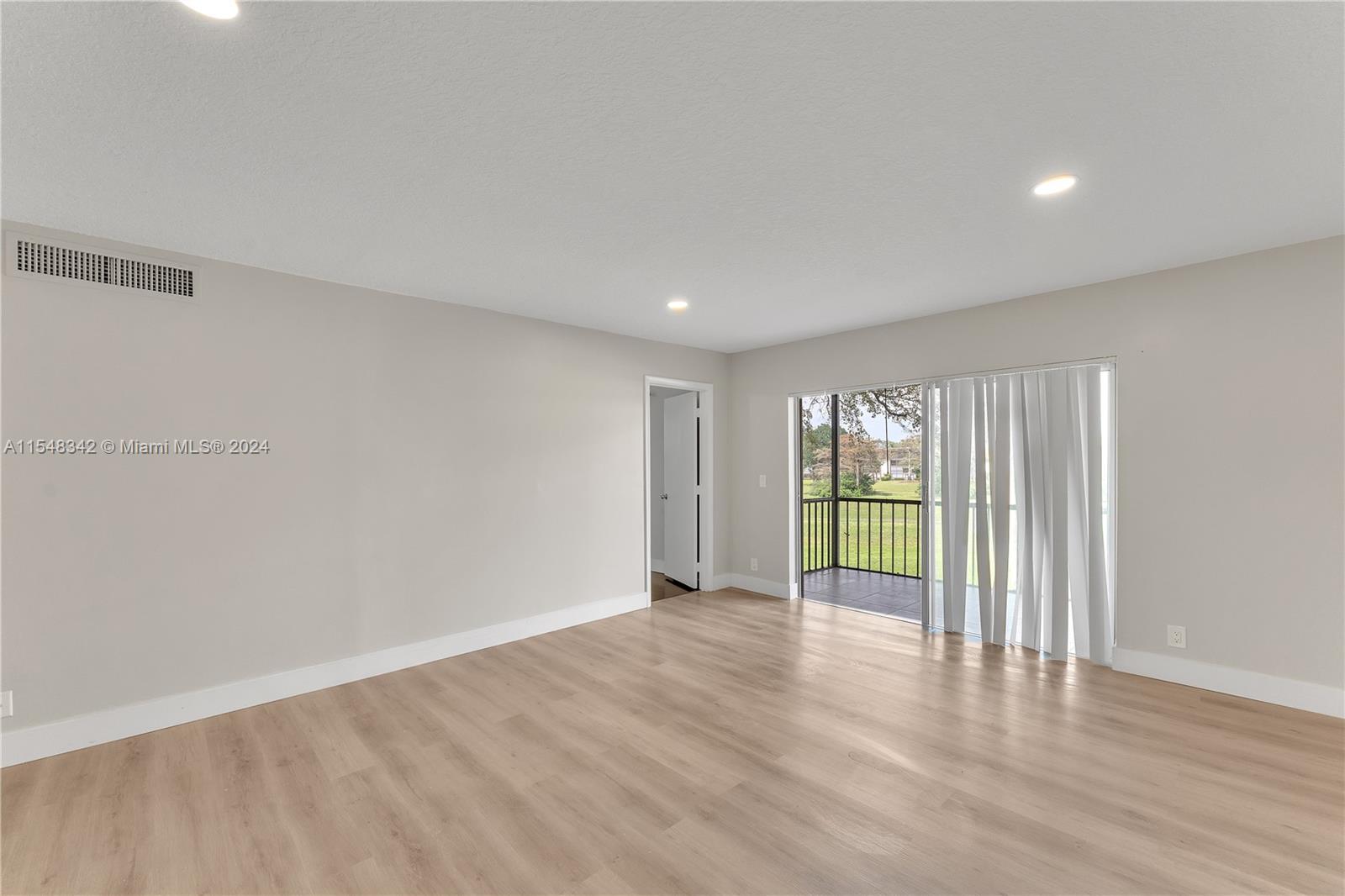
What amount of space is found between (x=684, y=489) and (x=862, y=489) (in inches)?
104

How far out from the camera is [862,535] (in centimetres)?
748

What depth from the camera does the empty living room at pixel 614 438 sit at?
1.73 m

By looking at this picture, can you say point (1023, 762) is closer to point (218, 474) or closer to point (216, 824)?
point (216, 824)

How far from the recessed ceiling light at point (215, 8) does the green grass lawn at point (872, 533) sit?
6565mm

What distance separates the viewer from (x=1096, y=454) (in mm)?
3834

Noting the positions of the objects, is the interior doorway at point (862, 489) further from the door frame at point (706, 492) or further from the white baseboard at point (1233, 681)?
the white baseboard at point (1233, 681)

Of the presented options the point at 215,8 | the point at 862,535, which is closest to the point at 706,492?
the point at 862,535

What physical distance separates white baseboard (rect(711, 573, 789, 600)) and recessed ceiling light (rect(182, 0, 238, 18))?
5460 mm

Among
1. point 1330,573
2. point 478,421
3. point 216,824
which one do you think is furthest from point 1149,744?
point 478,421

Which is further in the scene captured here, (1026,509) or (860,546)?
(860,546)

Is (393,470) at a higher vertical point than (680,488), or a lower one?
higher

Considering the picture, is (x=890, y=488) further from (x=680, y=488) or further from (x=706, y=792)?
(x=706, y=792)

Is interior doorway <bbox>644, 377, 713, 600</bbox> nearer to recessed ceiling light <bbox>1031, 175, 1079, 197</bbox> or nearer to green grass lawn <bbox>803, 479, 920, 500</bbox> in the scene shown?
green grass lawn <bbox>803, 479, 920, 500</bbox>

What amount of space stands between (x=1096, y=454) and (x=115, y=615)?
19.3 feet
